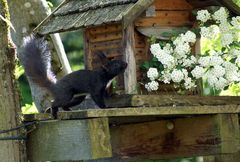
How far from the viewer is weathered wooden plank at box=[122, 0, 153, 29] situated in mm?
4945

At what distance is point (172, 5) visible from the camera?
5504 millimetres

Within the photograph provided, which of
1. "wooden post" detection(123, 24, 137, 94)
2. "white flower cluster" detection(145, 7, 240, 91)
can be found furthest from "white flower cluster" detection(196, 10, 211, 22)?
"wooden post" detection(123, 24, 137, 94)

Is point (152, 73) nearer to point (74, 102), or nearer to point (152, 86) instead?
point (152, 86)

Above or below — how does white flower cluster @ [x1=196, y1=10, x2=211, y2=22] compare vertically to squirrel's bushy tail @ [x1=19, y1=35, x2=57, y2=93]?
above

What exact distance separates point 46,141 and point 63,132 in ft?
0.72

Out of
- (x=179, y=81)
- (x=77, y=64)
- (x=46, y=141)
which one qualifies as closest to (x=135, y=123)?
(x=179, y=81)

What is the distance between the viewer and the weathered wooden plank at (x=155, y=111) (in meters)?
4.24

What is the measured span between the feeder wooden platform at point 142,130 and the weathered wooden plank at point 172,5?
0.79 metres

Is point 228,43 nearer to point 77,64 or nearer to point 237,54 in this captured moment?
point 237,54

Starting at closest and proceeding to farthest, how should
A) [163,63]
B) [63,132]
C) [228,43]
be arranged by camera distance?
1. [63,132]
2. [163,63]
3. [228,43]

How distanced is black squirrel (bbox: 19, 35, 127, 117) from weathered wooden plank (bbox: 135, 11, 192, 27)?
0.41 metres

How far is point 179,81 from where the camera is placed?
5137 mm

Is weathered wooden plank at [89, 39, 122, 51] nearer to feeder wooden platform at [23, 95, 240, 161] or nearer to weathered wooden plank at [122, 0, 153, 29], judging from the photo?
weathered wooden plank at [122, 0, 153, 29]

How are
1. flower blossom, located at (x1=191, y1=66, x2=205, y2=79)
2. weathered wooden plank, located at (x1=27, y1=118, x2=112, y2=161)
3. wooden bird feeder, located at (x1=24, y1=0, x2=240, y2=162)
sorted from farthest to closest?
1. flower blossom, located at (x1=191, y1=66, x2=205, y2=79)
2. wooden bird feeder, located at (x1=24, y1=0, x2=240, y2=162)
3. weathered wooden plank, located at (x1=27, y1=118, x2=112, y2=161)
